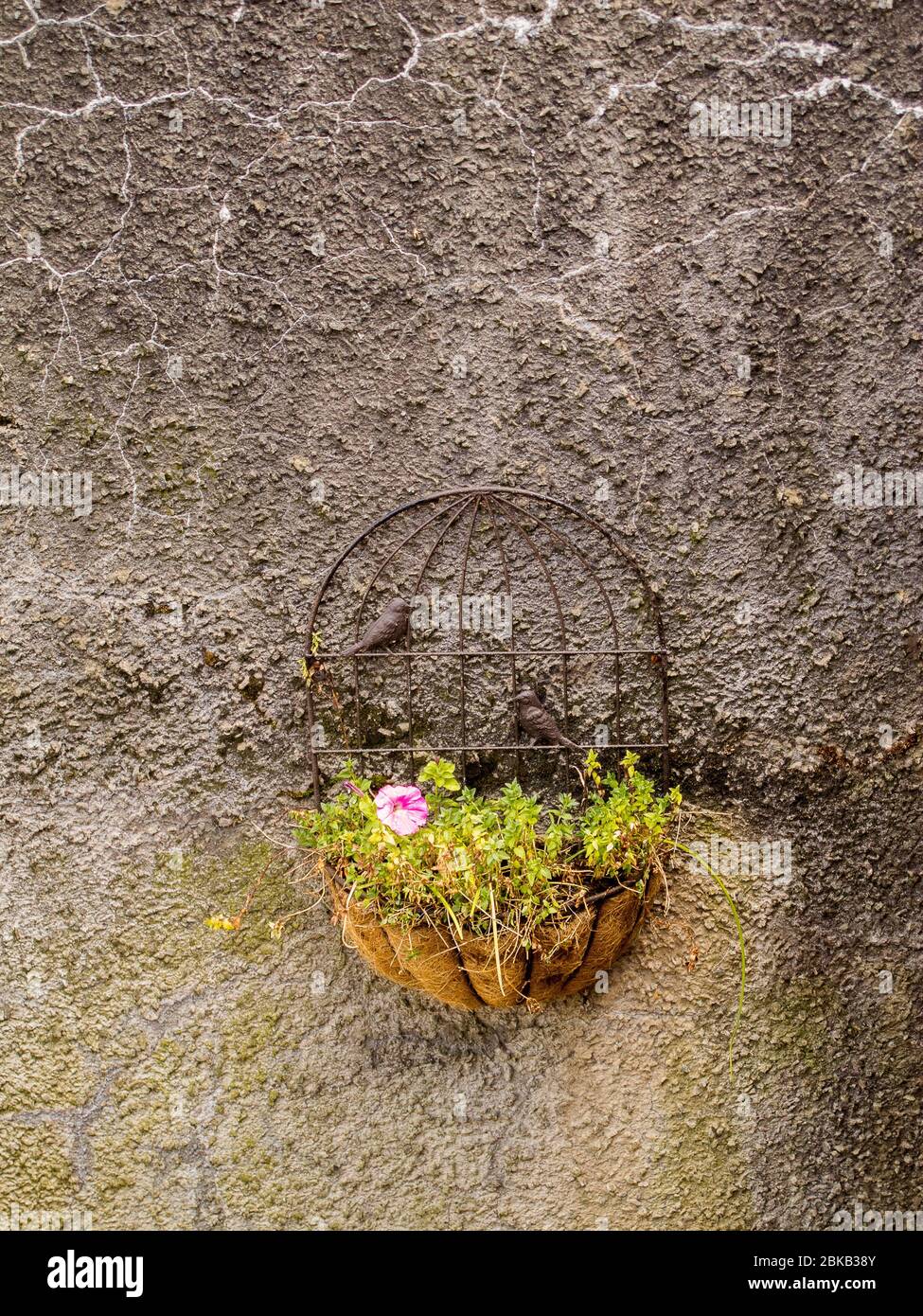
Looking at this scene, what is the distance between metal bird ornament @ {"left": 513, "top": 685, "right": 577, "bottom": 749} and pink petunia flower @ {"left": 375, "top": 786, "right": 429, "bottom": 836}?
244 mm

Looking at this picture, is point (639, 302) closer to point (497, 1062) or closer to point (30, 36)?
point (30, 36)

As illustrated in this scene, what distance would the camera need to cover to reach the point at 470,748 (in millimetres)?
1760

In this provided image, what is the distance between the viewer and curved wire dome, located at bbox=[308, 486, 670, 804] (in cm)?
183

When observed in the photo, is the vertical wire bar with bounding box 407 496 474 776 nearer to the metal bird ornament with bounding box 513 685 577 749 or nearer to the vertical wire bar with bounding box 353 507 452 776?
the vertical wire bar with bounding box 353 507 452 776

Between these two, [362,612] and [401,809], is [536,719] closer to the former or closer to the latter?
[401,809]

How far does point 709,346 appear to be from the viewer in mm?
1817

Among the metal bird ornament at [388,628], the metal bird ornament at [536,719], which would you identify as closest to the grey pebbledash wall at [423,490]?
the metal bird ornament at [388,628]

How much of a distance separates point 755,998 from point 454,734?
773 millimetres

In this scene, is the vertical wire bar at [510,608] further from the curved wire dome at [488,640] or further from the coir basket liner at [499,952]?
the coir basket liner at [499,952]

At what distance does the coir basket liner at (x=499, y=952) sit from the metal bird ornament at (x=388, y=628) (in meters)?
0.42

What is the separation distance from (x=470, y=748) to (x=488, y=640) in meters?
0.22

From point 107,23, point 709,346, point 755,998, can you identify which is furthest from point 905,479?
point 107,23

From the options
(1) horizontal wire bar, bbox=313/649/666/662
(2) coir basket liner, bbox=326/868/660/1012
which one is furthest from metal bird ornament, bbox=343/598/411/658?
(2) coir basket liner, bbox=326/868/660/1012

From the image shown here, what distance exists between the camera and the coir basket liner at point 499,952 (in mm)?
1589
